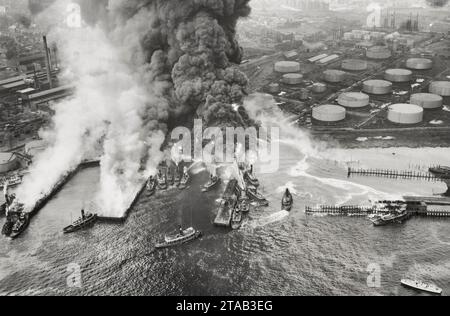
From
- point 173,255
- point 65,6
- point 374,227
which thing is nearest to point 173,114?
point 173,255

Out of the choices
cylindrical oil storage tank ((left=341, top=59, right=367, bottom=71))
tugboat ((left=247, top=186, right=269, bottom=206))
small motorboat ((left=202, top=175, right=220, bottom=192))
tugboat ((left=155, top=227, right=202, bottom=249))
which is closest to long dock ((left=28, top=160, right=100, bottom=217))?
tugboat ((left=155, top=227, right=202, bottom=249))

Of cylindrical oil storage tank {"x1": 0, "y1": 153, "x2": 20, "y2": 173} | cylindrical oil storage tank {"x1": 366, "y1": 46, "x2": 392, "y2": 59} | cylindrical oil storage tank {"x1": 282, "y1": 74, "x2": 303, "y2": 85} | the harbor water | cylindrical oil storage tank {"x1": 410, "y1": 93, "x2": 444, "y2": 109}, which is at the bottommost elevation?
the harbor water

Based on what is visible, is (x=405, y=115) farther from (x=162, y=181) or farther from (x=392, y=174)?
(x=162, y=181)

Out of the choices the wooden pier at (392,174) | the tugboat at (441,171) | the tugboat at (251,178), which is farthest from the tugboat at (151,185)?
the tugboat at (441,171)

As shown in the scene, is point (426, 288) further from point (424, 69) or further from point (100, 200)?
point (424, 69)

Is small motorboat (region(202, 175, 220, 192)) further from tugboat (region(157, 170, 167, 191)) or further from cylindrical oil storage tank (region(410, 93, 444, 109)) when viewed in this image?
cylindrical oil storage tank (region(410, 93, 444, 109))

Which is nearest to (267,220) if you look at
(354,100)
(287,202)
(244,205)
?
(244,205)

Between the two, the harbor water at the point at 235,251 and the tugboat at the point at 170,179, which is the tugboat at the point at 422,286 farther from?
the tugboat at the point at 170,179
